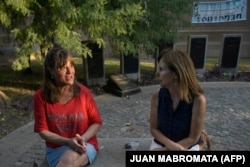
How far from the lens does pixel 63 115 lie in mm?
2930

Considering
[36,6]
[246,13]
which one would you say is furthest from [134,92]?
[246,13]

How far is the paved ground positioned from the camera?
180 inches

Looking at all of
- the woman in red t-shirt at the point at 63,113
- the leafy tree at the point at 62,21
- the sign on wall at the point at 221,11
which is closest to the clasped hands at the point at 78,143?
the woman in red t-shirt at the point at 63,113

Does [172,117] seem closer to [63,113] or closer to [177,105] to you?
[177,105]

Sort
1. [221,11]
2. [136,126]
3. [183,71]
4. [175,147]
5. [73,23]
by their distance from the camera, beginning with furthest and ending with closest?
1. [221,11]
2. [73,23]
3. [136,126]
4. [175,147]
5. [183,71]

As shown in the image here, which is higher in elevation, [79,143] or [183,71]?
[183,71]

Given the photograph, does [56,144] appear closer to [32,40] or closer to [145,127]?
[145,127]

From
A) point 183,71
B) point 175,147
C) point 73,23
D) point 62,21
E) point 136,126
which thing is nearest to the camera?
point 183,71

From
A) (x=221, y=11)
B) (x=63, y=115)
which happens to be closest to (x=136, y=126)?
(x=63, y=115)

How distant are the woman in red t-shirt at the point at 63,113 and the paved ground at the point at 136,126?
0.49 metres

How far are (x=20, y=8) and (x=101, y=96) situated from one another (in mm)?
2622

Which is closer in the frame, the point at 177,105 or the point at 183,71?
the point at 183,71

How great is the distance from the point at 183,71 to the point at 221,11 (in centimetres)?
1248

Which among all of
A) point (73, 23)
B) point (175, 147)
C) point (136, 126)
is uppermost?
point (73, 23)
